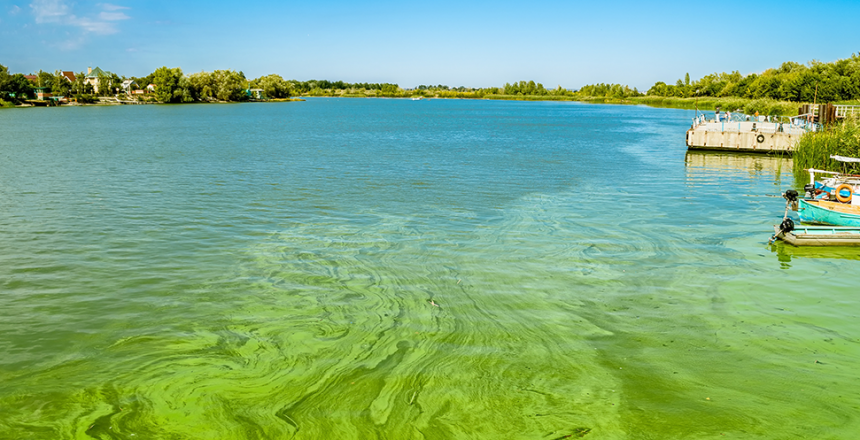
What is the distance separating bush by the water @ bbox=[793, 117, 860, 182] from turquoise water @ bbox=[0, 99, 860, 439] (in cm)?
535

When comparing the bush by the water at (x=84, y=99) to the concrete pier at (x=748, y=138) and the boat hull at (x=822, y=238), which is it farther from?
the boat hull at (x=822, y=238)

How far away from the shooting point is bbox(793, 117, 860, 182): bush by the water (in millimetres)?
21312

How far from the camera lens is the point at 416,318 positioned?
8797mm

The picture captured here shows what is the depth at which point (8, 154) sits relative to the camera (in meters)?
30.7

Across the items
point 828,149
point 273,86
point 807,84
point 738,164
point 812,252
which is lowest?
point 812,252

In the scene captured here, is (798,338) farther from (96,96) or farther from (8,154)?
(96,96)

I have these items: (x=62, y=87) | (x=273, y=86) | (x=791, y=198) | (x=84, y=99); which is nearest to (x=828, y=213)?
(x=791, y=198)

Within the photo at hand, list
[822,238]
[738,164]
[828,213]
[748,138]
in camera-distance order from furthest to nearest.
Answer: [748,138] → [738,164] → [828,213] → [822,238]

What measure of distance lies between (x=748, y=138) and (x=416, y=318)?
104ft

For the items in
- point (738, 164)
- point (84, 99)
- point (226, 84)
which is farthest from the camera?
point (226, 84)

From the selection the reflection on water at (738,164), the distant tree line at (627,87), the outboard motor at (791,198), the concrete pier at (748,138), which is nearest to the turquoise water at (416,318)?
the outboard motor at (791,198)

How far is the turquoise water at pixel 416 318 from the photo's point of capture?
6.18 metres

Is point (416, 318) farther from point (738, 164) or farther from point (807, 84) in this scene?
point (807, 84)

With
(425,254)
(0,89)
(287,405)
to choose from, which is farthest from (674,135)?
(0,89)
